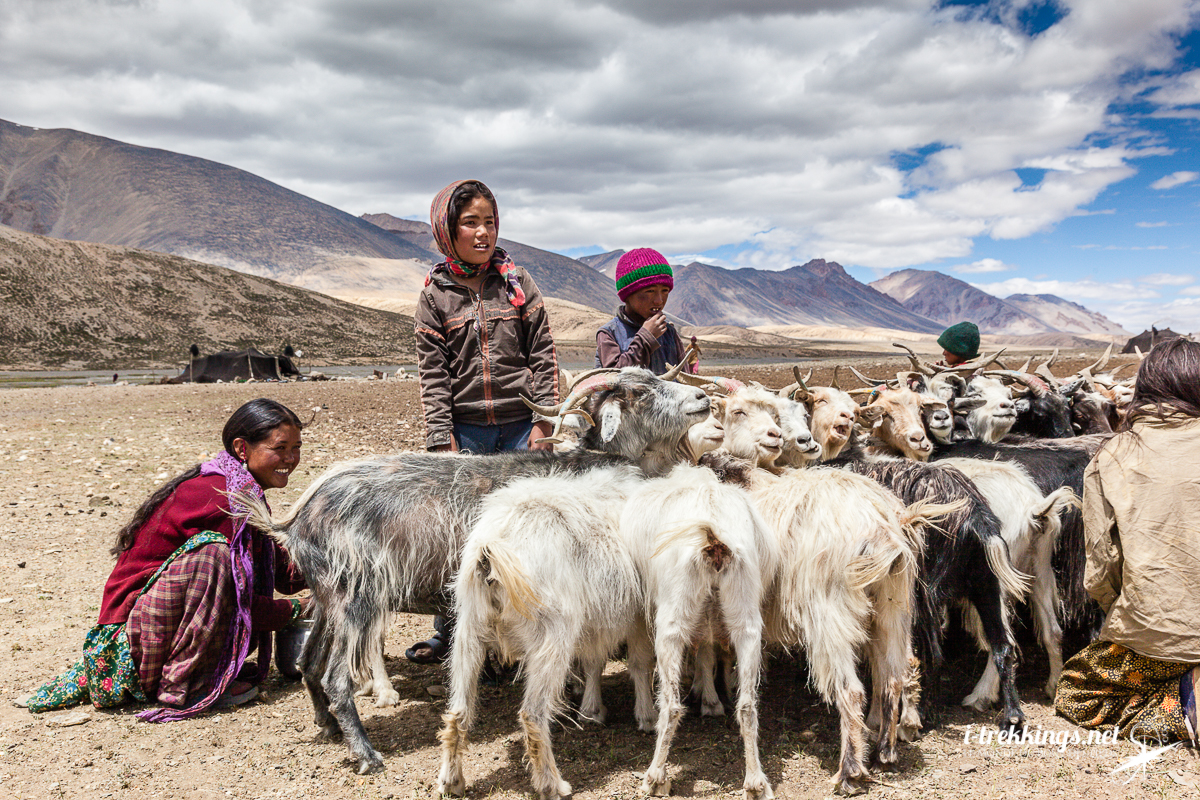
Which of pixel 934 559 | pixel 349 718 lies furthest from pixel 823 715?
pixel 349 718

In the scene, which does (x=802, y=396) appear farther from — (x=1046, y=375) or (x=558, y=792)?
(x=1046, y=375)

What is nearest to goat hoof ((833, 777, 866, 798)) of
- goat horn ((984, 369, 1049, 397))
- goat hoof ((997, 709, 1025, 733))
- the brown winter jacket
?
goat hoof ((997, 709, 1025, 733))

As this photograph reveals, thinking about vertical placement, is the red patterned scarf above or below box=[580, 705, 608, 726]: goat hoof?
above

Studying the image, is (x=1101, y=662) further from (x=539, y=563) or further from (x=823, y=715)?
(x=539, y=563)

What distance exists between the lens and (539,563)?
3.26 m

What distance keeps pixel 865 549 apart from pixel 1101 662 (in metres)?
1.37

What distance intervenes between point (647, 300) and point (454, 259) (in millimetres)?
1429

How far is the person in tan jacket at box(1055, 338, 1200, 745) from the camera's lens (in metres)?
3.21

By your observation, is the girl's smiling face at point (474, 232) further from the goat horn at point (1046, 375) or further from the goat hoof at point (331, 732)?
the goat horn at point (1046, 375)

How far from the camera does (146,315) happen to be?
2248 inches

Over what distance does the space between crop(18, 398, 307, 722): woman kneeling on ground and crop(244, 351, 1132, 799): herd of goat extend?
369 millimetres

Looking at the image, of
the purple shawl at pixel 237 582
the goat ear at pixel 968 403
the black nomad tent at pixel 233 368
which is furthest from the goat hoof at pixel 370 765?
the black nomad tent at pixel 233 368

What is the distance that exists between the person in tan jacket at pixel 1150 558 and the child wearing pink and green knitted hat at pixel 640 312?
2.64 meters

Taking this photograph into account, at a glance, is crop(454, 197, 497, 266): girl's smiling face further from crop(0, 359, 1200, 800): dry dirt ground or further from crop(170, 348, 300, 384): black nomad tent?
crop(170, 348, 300, 384): black nomad tent
